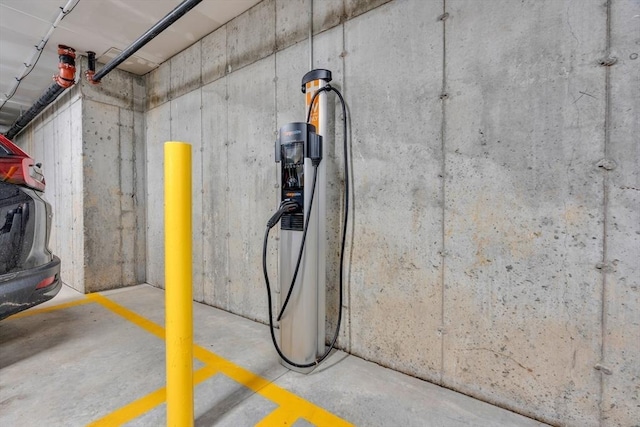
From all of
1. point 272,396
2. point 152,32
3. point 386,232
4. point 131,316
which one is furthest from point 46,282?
point 386,232

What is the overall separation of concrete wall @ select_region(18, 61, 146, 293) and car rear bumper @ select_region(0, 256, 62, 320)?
6.62ft

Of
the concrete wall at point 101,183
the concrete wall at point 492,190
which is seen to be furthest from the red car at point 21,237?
the concrete wall at point 101,183

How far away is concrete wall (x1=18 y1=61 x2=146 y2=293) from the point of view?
3.70 meters

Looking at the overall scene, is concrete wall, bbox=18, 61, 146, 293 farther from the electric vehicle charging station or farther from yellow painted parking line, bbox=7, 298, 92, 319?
the electric vehicle charging station

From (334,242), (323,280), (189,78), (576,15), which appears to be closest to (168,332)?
(323,280)

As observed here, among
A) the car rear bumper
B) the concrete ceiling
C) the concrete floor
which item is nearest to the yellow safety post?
the concrete floor

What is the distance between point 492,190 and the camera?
1.58 metres

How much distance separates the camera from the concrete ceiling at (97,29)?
8.65ft

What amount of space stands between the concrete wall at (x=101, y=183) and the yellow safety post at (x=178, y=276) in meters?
3.39

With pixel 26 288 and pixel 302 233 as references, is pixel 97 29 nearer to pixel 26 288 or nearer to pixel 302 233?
pixel 26 288

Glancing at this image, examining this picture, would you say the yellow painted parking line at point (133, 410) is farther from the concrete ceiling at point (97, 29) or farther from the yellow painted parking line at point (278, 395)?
the concrete ceiling at point (97, 29)

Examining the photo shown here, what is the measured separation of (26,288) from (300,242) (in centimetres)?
177

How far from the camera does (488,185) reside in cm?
160

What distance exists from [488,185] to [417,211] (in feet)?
1.38
